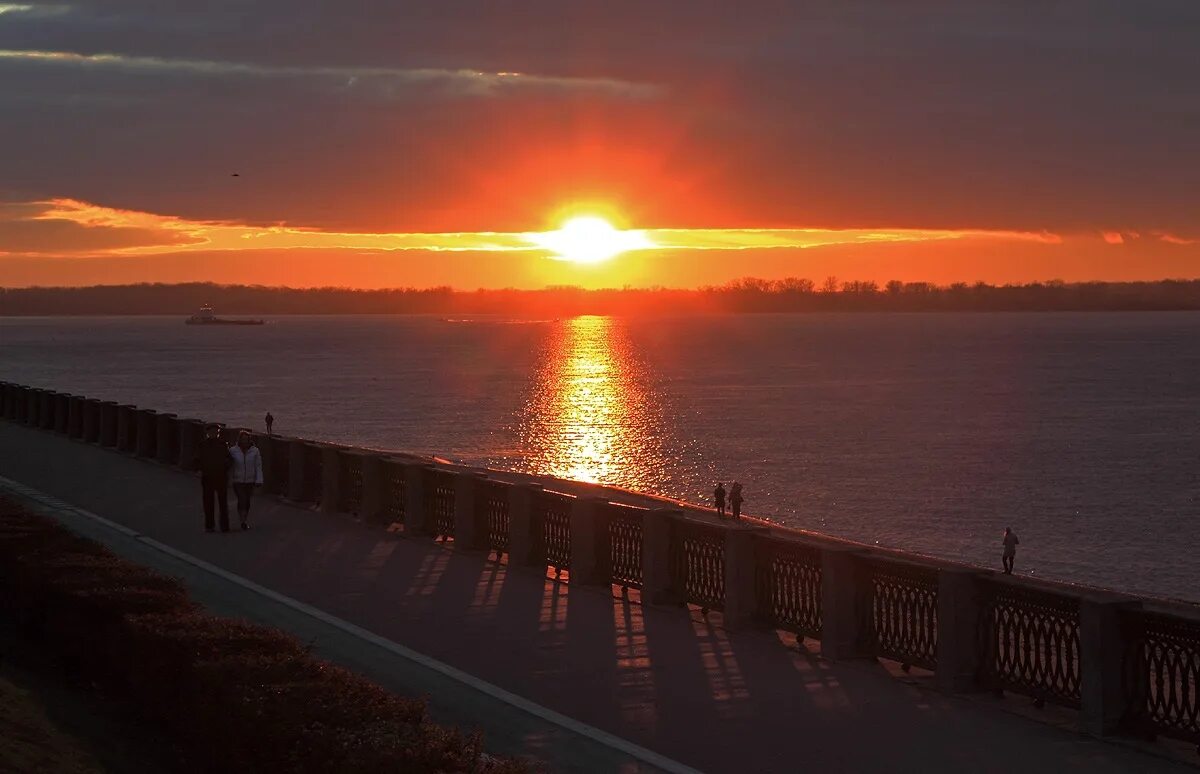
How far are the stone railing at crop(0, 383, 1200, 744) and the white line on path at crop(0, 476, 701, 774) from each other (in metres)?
2.96

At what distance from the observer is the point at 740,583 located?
13625mm

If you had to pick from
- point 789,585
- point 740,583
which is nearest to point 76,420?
point 740,583

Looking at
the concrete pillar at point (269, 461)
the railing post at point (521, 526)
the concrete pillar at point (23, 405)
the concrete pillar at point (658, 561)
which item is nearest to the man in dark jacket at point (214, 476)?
the concrete pillar at point (269, 461)

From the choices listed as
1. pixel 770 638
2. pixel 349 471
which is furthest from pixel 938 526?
pixel 770 638

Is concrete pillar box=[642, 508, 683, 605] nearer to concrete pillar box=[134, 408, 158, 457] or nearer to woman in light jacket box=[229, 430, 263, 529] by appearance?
woman in light jacket box=[229, 430, 263, 529]

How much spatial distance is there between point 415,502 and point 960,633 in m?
10.2

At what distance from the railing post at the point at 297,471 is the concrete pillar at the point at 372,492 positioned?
2691 millimetres

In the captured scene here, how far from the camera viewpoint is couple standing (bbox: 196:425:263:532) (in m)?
20.3

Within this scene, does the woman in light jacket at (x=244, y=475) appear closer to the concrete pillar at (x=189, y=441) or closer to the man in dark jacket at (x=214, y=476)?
the man in dark jacket at (x=214, y=476)

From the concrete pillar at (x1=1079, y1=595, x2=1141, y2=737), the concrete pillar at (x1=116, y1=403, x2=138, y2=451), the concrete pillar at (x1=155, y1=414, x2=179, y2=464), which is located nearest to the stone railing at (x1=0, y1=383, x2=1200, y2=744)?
the concrete pillar at (x1=1079, y1=595, x2=1141, y2=737)

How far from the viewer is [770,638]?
43.8 feet

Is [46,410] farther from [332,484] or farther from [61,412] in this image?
[332,484]

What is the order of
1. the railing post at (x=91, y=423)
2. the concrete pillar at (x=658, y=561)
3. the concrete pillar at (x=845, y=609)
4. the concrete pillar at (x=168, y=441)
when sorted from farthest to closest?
1. the railing post at (x=91, y=423)
2. the concrete pillar at (x=168, y=441)
3. the concrete pillar at (x=658, y=561)
4. the concrete pillar at (x=845, y=609)

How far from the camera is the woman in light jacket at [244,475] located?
20547mm
